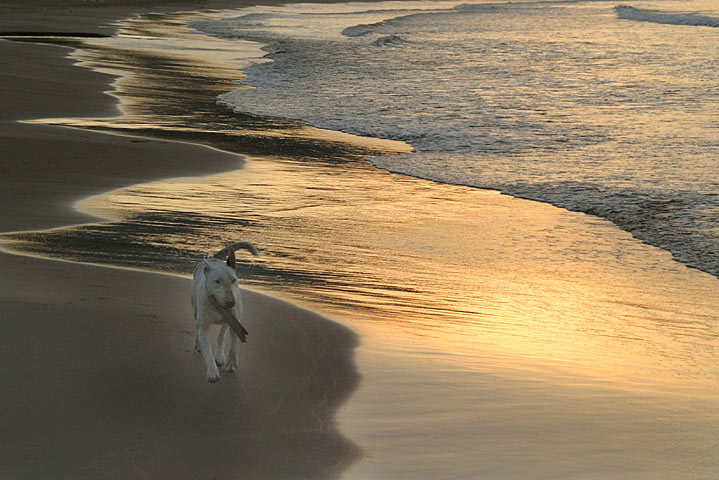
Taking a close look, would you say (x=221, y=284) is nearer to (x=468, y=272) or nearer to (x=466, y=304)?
(x=466, y=304)

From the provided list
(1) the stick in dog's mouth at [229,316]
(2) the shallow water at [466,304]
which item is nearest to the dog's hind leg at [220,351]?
(1) the stick in dog's mouth at [229,316]

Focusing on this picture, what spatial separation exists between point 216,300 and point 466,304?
2592 millimetres

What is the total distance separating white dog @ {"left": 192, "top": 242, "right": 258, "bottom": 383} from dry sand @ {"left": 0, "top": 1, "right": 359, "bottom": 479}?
0.68 feet

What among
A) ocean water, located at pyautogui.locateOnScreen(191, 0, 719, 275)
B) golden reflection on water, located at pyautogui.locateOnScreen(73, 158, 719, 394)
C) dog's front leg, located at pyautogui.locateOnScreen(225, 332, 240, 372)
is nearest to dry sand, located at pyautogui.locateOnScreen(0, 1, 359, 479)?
dog's front leg, located at pyautogui.locateOnScreen(225, 332, 240, 372)

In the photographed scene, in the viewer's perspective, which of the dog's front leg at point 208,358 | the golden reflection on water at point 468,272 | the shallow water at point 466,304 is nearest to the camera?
the shallow water at point 466,304

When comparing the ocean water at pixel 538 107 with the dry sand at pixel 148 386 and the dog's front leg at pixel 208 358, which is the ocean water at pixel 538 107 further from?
the dog's front leg at pixel 208 358

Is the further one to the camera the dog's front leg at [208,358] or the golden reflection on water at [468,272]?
the golden reflection on water at [468,272]

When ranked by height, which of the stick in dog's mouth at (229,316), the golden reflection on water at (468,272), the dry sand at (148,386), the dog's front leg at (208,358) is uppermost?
the stick in dog's mouth at (229,316)

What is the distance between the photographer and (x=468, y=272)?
24.7 feet

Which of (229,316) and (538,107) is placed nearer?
(229,316)

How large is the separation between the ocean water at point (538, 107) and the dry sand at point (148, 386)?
14.5 ft

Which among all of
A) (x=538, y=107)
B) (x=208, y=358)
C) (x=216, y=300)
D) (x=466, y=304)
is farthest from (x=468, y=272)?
(x=538, y=107)

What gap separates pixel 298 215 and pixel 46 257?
287cm

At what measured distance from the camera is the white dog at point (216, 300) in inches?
174
